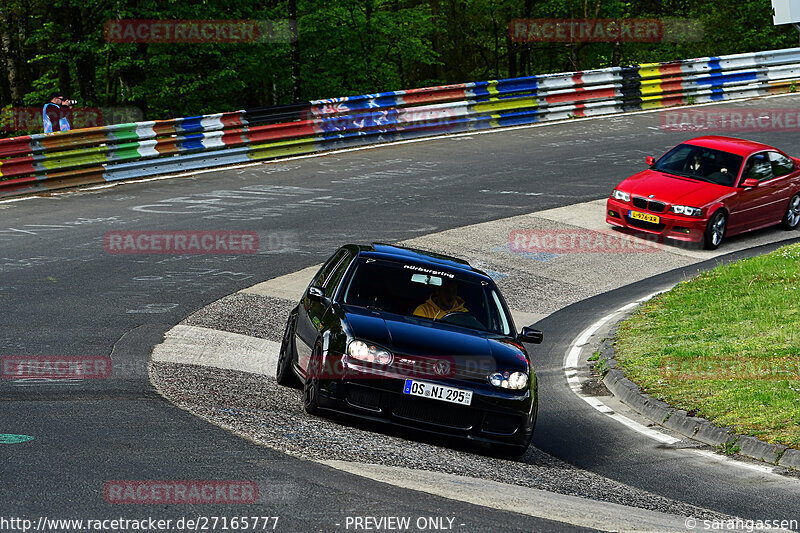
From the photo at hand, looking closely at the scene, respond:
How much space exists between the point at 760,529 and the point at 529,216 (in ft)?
43.0

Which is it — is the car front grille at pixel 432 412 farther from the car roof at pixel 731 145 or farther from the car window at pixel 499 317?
the car roof at pixel 731 145

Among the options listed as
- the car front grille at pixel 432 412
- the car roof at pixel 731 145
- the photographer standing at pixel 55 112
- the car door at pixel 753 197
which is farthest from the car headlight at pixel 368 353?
the photographer standing at pixel 55 112

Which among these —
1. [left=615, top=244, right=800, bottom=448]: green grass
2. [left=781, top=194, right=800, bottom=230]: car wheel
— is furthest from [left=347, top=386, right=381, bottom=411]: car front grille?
[left=781, top=194, right=800, bottom=230]: car wheel

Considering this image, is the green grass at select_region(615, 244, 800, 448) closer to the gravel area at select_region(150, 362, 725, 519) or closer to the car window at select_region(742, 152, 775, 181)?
the gravel area at select_region(150, 362, 725, 519)

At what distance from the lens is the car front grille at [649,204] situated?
18.3 m

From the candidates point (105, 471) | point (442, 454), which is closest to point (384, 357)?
point (442, 454)

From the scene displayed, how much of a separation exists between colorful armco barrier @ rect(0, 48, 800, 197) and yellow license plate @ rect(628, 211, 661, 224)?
8.75 m

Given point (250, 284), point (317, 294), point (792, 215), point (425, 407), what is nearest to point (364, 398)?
point (425, 407)

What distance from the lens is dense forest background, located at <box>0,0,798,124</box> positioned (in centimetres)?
2741

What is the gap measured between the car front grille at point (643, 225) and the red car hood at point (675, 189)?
47 centimetres

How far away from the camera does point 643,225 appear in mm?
18609

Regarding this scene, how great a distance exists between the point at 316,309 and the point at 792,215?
45.1 feet

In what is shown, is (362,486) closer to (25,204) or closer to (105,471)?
(105,471)

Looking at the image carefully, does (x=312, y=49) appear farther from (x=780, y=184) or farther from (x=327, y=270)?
(x=327, y=270)
